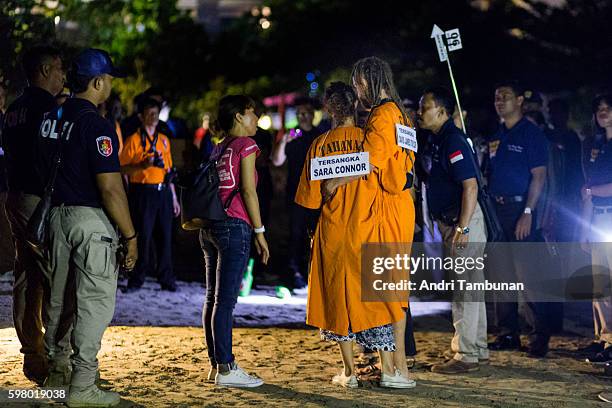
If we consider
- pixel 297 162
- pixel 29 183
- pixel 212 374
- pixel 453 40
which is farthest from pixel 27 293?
pixel 297 162

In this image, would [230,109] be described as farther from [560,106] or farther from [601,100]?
[560,106]

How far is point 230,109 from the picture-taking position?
6609 millimetres

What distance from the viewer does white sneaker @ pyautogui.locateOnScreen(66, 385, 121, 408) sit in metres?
5.83

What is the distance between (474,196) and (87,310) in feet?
9.65

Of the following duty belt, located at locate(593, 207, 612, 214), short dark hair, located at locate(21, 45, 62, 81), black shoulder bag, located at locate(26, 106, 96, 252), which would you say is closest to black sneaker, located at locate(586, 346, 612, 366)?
duty belt, located at locate(593, 207, 612, 214)

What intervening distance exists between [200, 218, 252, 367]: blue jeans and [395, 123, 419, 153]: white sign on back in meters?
1.16

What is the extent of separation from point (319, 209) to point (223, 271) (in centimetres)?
78

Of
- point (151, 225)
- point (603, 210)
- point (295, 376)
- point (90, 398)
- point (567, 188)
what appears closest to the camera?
point (90, 398)

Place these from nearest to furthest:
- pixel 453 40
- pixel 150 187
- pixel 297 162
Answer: pixel 453 40
pixel 150 187
pixel 297 162

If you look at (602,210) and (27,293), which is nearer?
(27,293)

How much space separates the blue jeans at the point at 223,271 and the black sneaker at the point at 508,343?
2611 mm

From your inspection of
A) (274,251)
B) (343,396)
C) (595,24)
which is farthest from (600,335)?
(595,24)

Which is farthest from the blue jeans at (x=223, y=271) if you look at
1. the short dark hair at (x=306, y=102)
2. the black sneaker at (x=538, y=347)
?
the short dark hair at (x=306, y=102)

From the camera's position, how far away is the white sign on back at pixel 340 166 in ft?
21.0
